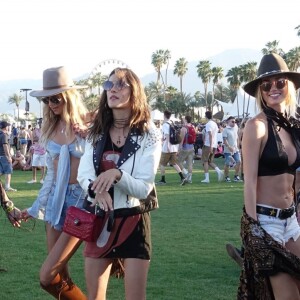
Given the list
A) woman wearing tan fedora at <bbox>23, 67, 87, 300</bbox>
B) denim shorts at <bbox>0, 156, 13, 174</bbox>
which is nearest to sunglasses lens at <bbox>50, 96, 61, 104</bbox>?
woman wearing tan fedora at <bbox>23, 67, 87, 300</bbox>

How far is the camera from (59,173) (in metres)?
4.91

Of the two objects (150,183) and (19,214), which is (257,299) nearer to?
(150,183)

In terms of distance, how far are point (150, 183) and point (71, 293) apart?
1412 millimetres

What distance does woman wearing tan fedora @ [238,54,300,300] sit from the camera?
391cm

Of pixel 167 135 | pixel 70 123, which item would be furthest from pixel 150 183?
pixel 167 135

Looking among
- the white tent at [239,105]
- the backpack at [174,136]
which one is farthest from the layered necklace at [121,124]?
the white tent at [239,105]

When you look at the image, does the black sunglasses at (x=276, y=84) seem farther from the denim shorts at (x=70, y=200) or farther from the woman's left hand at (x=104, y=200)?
the denim shorts at (x=70, y=200)

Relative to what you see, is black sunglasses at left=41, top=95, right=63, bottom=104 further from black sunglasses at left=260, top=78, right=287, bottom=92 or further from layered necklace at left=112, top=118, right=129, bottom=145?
black sunglasses at left=260, top=78, right=287, bottom=92

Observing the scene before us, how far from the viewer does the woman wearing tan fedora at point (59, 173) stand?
4.70 m

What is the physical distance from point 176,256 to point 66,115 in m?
3.40

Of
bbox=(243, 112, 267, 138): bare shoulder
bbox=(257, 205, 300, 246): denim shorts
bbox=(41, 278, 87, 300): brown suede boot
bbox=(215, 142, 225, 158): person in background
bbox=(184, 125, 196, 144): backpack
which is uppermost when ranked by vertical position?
bbox=(243, 112, 267, 138): bare shoulder

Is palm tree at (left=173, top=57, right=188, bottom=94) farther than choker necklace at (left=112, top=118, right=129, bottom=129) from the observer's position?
Yes

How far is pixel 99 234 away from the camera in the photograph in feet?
13.3

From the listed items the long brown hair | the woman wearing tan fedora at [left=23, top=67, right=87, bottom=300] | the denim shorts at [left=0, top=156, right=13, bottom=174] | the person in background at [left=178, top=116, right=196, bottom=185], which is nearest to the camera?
the long brown hair
